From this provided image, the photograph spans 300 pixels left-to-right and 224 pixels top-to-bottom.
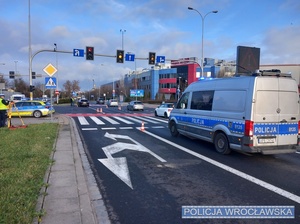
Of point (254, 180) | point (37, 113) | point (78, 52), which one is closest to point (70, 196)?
point (254, 180)

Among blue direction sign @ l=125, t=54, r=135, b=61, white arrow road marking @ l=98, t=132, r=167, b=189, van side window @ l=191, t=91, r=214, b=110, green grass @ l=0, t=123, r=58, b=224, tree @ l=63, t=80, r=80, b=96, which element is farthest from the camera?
tree @ l=63, t=80, r=80, b=96

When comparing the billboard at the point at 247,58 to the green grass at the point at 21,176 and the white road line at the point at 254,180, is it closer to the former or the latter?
the white road line at the point at 254,180

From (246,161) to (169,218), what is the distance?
431 centimetres

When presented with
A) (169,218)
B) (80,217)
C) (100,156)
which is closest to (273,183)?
(169,218)

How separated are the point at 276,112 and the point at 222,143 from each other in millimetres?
1884

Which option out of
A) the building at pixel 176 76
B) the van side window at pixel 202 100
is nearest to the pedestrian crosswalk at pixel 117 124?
the van side window at pixel 202 100

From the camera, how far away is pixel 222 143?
8.16m

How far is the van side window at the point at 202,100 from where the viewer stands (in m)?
8.78

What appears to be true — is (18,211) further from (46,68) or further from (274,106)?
(46,68)

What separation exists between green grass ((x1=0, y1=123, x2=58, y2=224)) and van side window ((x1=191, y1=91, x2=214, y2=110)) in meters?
5.42

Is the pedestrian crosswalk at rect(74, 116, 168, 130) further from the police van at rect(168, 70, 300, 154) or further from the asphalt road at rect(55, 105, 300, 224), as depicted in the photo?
the police van at rect(168, 70, 300, 154)

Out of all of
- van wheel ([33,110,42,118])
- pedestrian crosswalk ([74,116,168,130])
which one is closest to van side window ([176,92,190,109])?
pedestrian crosswalk ([74,116,168,130])

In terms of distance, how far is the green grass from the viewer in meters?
3.70

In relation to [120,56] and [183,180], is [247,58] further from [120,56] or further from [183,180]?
[183,180]
